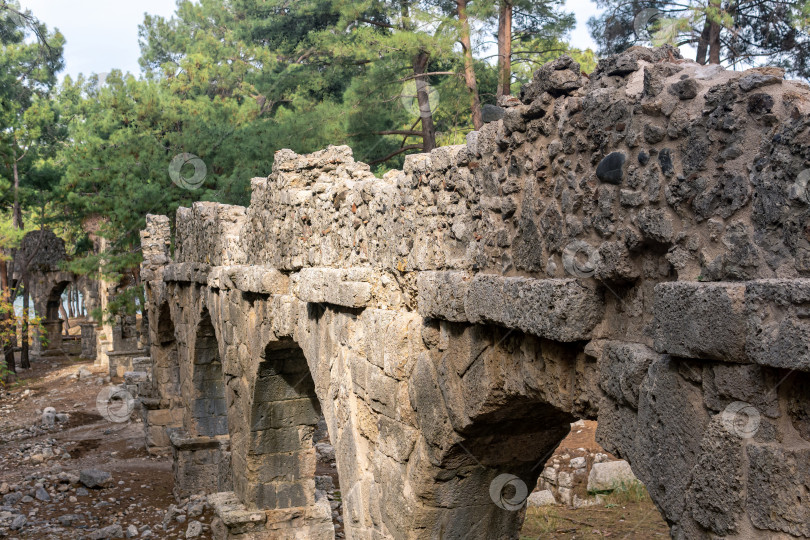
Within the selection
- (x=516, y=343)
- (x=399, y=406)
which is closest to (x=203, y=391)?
(x=399, y=406)

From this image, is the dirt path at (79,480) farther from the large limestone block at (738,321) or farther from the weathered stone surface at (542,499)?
the large limestone block at (738,321)

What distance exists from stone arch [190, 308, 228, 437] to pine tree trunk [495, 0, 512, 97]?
16.8 feet

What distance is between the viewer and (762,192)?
201 cm

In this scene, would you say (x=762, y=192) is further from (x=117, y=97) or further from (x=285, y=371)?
(x=117, y=97)

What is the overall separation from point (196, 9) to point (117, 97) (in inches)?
586

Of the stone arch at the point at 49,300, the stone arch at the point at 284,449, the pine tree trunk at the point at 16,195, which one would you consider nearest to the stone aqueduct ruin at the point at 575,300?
the stone arch at the point at 284,449

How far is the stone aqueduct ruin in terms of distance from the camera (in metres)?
1.99

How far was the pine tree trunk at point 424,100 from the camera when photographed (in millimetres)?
11766

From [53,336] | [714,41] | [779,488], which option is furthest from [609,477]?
[53,336]

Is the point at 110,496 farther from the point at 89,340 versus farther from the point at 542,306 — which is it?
the point at 89,340

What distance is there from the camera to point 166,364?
14336 mm

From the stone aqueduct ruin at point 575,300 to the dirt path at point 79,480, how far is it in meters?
5.49

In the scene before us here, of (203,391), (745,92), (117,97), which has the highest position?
(117,97)

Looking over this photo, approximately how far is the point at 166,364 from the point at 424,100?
706 centimetres
